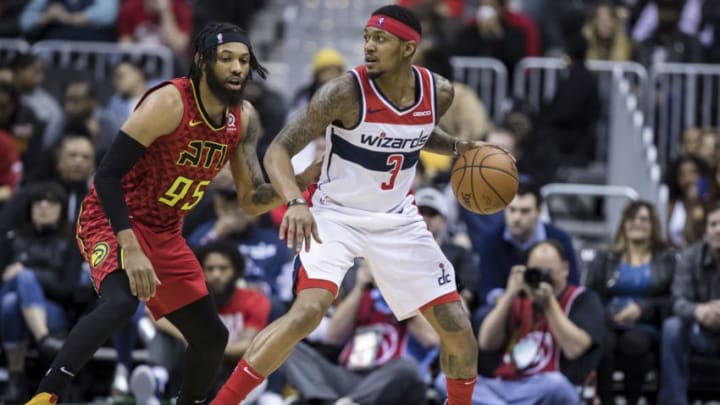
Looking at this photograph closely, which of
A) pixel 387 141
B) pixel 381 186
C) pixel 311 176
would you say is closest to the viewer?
pixel 387 141

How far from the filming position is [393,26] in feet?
27.4

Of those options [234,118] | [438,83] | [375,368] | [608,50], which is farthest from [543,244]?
[608,50]

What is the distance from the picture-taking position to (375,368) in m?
11.1

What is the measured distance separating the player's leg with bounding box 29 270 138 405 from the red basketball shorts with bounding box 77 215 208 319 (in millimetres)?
353

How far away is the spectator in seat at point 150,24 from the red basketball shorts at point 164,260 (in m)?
7.93

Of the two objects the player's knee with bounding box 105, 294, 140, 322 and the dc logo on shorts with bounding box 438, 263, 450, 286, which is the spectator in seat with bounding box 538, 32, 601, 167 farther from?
the player's knee with bounding box 105, 294, 140, 322

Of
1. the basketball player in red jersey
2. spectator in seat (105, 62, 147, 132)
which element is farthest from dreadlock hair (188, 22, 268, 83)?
spectator in seat (105, 62, 147, 132)

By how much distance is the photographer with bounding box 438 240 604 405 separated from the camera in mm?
10547

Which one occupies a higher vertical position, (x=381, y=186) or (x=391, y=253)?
(x=381, y=186)

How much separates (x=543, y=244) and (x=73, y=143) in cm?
411

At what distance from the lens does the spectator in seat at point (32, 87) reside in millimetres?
14609

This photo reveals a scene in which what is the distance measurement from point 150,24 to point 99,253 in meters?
8.49

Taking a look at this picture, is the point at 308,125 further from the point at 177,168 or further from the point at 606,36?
the point at 606,36

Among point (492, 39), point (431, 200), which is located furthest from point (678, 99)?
point (431, 200)
